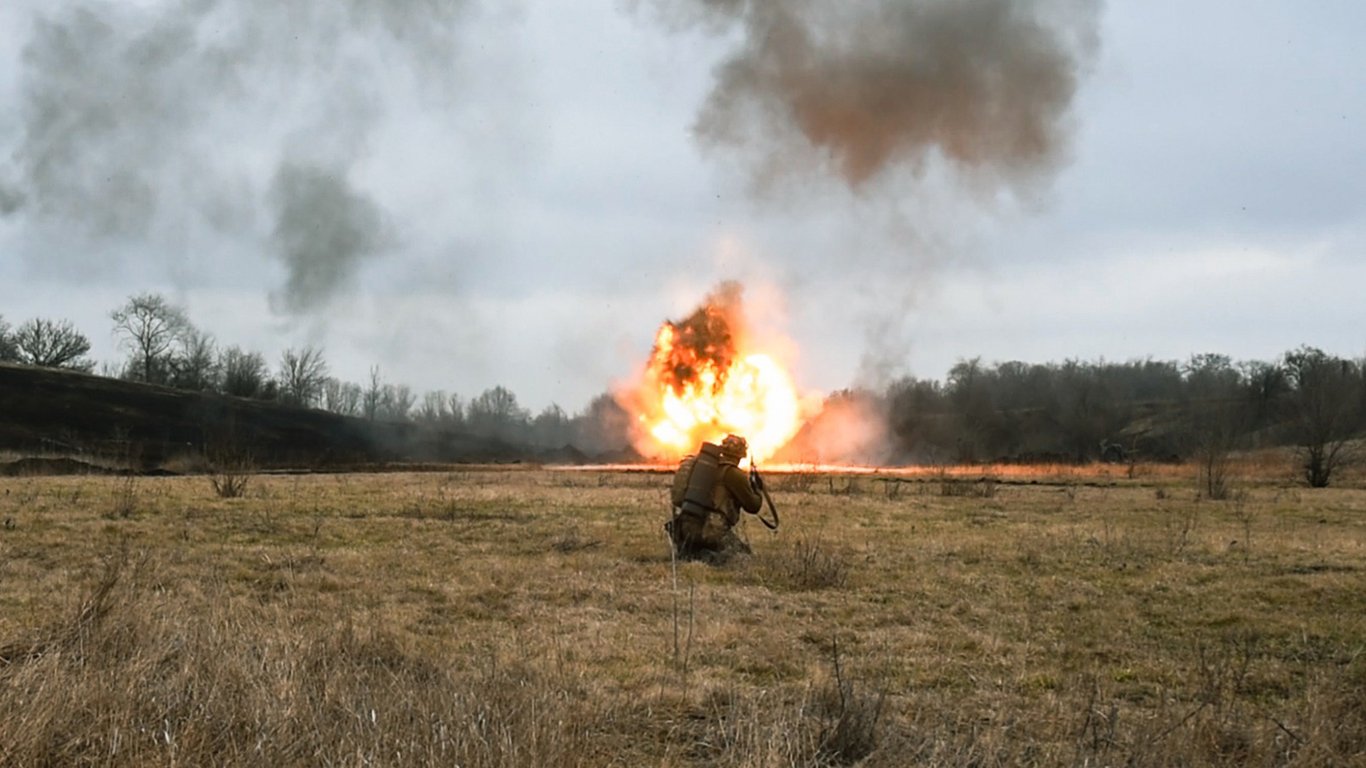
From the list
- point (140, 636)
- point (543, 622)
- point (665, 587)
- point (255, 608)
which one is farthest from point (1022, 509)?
point (140, 636)

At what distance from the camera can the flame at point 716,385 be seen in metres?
57.7

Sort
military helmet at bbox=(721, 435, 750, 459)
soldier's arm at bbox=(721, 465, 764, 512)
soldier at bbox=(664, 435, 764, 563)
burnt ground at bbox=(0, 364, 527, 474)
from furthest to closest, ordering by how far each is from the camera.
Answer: burnt ground at bbox=(0, 364, 527, 474) < military helmet at bbox=(721, 435, 750, 459) < soldier's arm at bbox=(721, 465, 764, 512) < soldier at bbox=(664, 435, 764, 563)

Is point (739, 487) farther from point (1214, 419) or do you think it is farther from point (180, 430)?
point (180, 430)

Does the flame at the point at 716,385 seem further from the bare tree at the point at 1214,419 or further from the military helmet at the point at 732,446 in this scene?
the military helmet at the point at 732,446

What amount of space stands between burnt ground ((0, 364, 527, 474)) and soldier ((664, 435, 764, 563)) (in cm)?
3887

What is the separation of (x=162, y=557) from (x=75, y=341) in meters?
103

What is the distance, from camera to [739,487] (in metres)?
16.1

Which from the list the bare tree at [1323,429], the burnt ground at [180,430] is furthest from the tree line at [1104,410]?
the burnt ground at [180,430]

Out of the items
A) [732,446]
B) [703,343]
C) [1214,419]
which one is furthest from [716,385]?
[732,446]

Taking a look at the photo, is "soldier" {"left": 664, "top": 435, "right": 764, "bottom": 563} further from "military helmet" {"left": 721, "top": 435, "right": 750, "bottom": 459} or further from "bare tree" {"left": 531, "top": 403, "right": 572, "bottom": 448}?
"bare tree" {"left": 531, "top": 403, "right": 572, "bottom": 448}

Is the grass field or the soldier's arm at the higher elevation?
the soldier's arm

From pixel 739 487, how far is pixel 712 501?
1.97ft

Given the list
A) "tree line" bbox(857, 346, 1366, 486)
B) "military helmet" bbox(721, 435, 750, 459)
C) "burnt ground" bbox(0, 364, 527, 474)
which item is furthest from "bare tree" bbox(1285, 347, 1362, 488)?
"burnt ground" bbox(0, 364, 527, 474)

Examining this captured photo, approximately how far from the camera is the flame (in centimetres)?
5772
